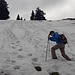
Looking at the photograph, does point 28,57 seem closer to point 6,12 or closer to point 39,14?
point 6,12

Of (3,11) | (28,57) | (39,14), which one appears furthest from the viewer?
(39,14)

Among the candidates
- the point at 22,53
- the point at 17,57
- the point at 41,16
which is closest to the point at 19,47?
the point at 22,53

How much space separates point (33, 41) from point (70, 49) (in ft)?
12.5

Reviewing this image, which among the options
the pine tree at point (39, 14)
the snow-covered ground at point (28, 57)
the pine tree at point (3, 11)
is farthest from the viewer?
the pine tree at point (39, 14)

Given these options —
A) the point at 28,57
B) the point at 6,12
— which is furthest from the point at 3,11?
the point at 28,57

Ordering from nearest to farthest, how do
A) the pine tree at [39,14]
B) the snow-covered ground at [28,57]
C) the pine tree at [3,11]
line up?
1. the snow-covered ground at [28,57]
2. the pine tree at [3,11]
3. the pine tree at [39,14]

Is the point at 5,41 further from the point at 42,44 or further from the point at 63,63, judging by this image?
the point at 63,63

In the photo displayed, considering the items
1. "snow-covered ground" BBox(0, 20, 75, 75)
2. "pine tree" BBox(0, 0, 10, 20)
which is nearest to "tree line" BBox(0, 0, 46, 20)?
"pine tree" BBox(0, 0, 10, 20)

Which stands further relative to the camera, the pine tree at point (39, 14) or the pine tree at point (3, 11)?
the pine tree at point (39, 14)

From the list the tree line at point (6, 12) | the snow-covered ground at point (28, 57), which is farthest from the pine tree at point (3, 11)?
the snow-covered ground at point (28, 57)

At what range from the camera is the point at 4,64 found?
450 inches

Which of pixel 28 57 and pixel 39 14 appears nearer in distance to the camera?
pixel 28 57

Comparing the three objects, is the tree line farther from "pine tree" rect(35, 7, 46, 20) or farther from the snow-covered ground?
the snow-covered ground

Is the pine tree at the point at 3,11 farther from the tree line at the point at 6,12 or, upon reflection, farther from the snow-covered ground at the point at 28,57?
the snow-covered ground at the point at 28,57
